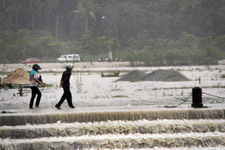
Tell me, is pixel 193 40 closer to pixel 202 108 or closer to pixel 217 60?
pixel 217 60

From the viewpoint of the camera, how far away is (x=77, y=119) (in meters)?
10.3

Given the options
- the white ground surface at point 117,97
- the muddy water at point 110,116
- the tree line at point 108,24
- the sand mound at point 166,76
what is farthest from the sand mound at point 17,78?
the tree line at point 108,24

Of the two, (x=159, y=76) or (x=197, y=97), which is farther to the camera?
(x=159, y=76)

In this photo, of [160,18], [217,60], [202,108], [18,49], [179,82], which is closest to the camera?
[202,108]

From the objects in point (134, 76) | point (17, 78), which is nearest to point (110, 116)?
point (17, 78)

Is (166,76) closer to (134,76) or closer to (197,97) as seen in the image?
(134,76)

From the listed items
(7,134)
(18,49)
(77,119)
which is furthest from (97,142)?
(18,49)

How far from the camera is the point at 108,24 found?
93.9 metres

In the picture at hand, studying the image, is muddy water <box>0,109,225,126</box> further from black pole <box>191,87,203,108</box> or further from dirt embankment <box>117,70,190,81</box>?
dirt embankment <box>117,70,190,81</box>

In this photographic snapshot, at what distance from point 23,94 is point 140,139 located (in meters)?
10.1

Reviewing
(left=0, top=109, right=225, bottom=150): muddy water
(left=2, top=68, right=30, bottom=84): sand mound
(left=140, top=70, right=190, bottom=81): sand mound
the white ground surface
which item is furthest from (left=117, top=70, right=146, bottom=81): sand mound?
(left=0, top=109, right=225, bottom=150): muddy water

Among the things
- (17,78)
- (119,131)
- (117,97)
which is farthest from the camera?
(17,78)

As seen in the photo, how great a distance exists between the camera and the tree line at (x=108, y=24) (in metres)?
79.5

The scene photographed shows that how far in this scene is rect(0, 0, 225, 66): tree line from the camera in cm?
7950
